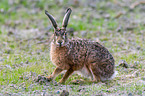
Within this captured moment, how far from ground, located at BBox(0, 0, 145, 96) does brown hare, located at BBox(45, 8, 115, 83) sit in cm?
26

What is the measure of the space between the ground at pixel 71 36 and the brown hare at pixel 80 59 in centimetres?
26

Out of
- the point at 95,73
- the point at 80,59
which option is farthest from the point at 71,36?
the point at 95,73

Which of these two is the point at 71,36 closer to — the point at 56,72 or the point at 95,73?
the point at 56,72

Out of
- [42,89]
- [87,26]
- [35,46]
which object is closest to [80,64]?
[42,89]

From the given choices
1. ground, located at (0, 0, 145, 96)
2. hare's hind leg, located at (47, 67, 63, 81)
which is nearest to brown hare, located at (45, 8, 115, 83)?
hare's hind leg, located at (47, 67, 63, 81)

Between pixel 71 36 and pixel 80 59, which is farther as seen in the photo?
pixel 71 36

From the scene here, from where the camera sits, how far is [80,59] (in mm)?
6094

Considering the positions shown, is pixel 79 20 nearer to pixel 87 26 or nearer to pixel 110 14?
pixel 87 26

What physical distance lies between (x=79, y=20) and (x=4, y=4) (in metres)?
3.87

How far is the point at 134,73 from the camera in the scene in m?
6.28

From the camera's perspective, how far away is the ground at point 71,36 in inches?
212

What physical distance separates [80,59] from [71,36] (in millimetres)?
3244

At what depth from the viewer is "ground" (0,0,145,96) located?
17.7 feet

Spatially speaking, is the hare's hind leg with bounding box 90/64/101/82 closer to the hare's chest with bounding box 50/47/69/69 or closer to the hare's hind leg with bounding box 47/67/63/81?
the hare's chest with bounding box 50/47/69/69
